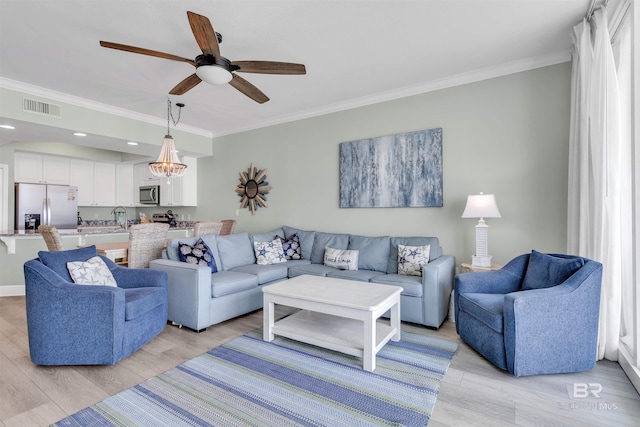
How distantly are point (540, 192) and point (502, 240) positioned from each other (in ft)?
1.99

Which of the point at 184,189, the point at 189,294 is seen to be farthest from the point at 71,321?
the point at 184,189

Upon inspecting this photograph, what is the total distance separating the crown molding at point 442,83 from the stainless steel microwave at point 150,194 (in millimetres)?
3191

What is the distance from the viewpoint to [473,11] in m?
2.45

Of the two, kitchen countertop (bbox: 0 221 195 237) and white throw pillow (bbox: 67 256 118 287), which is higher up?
kitchen countertop (bbox: 0 221 195 237)

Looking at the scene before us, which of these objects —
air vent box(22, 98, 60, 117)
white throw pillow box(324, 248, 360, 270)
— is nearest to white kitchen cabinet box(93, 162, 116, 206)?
air vent box(22, 98, 60, 117)

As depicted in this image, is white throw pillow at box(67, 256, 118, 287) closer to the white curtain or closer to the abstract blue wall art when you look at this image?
the abstract blue wall art

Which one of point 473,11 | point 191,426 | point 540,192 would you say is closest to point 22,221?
point 191,426

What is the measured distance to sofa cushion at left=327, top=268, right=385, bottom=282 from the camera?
3.41 m

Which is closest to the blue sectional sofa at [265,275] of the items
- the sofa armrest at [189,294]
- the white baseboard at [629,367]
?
the sofa armrest at [189,294]

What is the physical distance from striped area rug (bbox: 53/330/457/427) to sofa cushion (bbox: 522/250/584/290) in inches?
34.8

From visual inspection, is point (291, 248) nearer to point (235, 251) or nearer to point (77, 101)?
point (235, 251)

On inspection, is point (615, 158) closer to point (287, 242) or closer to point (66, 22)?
point (287, 242)

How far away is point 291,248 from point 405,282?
5.83 feet
